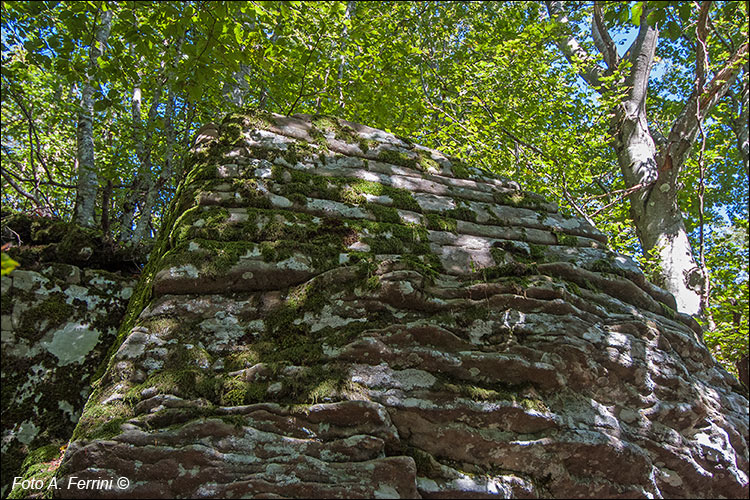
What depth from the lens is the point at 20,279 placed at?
139 inches

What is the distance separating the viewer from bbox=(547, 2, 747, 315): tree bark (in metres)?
7.65

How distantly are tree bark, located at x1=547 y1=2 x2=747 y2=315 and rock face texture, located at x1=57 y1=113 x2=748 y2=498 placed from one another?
454 centimetres

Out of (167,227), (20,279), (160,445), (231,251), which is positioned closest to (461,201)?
(231,251)

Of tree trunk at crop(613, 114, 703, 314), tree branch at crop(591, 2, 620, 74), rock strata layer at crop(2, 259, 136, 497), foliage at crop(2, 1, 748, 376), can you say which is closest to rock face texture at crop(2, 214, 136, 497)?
rock strata layer at crop(2, 259, 136, 497)

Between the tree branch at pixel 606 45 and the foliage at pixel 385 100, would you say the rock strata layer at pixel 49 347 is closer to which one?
the foliage at pixel 385 100

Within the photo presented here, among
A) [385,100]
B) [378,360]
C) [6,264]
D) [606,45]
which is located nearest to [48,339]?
[6,264]

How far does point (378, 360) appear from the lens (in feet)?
9.30

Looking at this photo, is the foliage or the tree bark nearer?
the foliage

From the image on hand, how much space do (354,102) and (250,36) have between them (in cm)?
333

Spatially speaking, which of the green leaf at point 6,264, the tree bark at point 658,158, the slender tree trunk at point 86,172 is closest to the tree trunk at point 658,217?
the tree bark at point 658,158

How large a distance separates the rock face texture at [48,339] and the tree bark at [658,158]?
8862mm

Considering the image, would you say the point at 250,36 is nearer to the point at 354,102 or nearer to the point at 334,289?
the point at 354,102

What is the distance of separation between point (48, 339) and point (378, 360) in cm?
277

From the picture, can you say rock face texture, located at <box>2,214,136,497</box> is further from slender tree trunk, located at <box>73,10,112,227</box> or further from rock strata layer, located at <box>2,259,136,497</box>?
slender tree trunk, located at <box>73,10,112,227</box>
